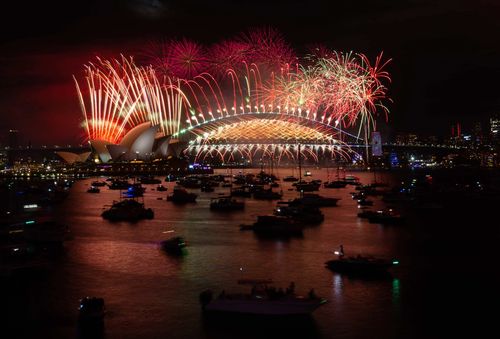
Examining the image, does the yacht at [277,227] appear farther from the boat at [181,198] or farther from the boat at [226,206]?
the boat at [181,198]

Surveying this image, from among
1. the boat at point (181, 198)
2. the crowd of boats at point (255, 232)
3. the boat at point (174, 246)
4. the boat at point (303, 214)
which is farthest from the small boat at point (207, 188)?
the boat at point (174, 246)

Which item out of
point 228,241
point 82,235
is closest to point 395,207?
point 228,241

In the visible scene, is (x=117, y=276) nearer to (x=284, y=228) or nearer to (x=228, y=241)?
(x=228, y=241)

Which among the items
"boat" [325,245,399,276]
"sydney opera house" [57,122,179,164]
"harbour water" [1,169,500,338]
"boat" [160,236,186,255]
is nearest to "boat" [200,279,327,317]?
"harbour water" [1,169,500,338]

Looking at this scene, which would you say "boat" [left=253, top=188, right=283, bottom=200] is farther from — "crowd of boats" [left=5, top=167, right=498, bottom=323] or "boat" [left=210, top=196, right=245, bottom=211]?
"boat" [left=210, top=196, right=245, bottom=211]

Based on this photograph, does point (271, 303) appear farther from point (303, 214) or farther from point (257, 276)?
point (303, 214)

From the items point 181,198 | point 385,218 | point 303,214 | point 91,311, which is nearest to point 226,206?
point 181,198
